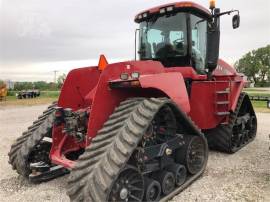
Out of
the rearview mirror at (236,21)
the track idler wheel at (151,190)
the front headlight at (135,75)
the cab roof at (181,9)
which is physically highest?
the cab roof at (181,9)

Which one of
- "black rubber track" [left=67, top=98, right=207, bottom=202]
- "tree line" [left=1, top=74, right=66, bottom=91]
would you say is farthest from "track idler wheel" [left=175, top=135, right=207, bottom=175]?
"tree line" [left=1, top=74, right=66, bottom=91]

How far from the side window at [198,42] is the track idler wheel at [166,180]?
7.50 feet

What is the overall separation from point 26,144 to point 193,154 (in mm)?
2634

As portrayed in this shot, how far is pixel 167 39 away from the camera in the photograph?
5977 mm

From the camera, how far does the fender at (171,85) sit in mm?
4512

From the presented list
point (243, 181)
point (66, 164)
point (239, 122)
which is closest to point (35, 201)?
point (66, 164)

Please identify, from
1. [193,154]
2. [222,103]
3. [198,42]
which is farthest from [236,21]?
[193,154]

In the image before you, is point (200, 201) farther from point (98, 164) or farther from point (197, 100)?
point (197, 100)

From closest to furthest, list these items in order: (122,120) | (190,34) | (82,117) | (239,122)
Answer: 1. (122,120)
2. (82,117)
3. (190,34)
4. (239,122)

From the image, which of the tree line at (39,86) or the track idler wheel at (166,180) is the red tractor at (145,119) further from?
the tree line at (39,86)

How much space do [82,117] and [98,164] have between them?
1428 mm

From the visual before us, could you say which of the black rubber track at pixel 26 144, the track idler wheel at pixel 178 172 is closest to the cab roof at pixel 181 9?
the black rubber track at pixel 26 144

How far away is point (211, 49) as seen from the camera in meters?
5.99

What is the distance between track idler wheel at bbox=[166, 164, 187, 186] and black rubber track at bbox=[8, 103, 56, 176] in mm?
2069
